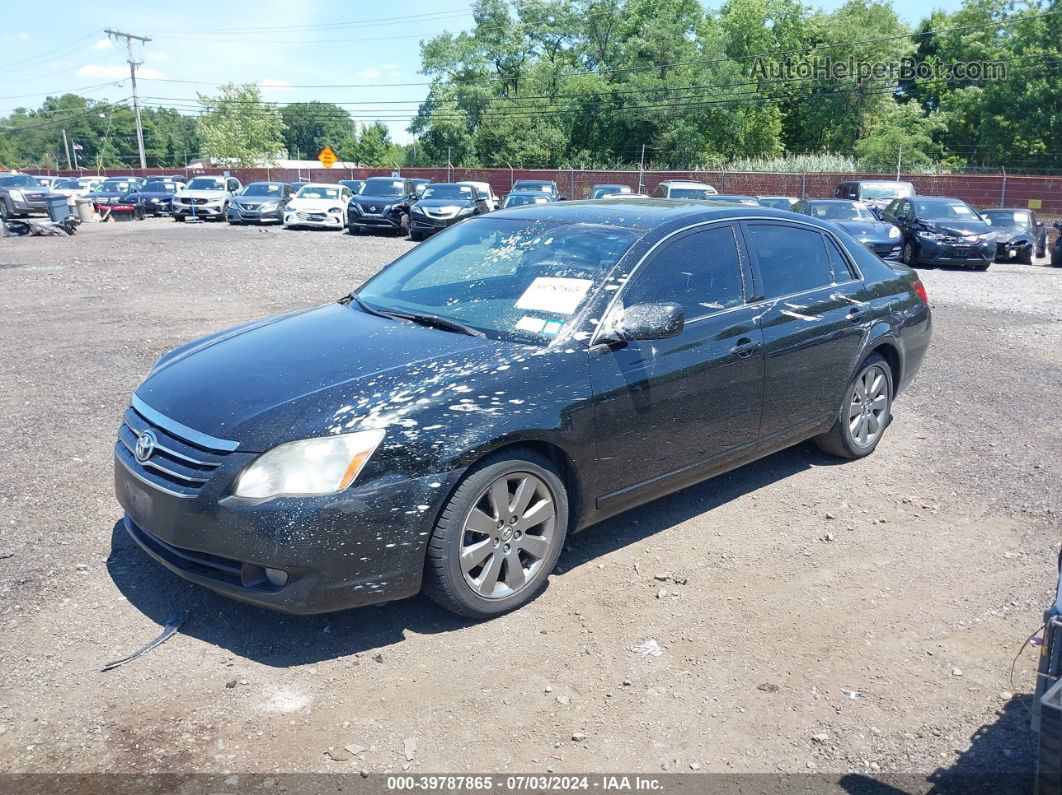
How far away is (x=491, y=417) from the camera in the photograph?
11.9ft

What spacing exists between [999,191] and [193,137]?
399 ft

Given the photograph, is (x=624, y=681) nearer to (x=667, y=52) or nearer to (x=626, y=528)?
(x=626, y=528)

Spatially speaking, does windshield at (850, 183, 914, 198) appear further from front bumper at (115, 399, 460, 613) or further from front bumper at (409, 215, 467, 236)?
front bumper at (115, 399, 460, 613)

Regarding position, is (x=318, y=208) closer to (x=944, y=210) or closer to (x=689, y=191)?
(x=689, y=191)

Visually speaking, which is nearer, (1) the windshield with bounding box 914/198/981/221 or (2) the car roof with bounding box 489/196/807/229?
(2) the car roof with bounding box 489/196/807/229

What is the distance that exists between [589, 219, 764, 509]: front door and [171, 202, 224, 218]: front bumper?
3045cm

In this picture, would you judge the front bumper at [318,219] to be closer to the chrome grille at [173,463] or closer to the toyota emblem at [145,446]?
the chrome grille at [173,463]

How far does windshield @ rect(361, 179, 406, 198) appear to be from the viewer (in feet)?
87.5

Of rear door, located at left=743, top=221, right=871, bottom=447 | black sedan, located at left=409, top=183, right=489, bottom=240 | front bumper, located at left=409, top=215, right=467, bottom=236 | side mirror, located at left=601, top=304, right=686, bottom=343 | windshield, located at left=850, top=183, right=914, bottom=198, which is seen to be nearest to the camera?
side mirror, located at left=601, top=304, right=686, bottom=343

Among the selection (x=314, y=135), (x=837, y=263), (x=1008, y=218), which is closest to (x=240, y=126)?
(x=314, y=135)

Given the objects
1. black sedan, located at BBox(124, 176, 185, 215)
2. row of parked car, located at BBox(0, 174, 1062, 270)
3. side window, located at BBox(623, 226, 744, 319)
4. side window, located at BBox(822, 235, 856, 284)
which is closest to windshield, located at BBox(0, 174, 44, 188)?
row of parked car, located at BBox(0, 174, 1062, 270)

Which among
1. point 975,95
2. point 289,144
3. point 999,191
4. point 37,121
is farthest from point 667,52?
point 37,121

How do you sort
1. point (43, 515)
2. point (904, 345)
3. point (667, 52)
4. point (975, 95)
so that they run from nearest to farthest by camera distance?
point (43, 515) → point (904, 345) → point (975, 95) → point (667, 52)

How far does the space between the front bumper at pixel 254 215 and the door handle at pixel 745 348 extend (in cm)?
2763
